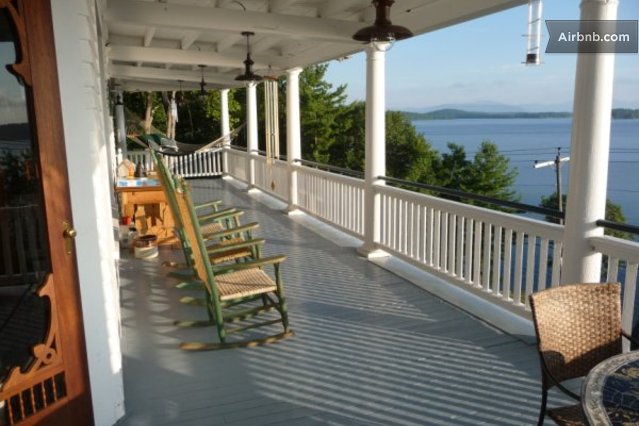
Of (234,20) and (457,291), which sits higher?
(234,20)

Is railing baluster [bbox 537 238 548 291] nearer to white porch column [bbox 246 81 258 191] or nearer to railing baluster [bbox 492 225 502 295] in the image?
railing baluster [bbox 492 225 502 295]

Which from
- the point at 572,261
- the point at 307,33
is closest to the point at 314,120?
the point at 307,33

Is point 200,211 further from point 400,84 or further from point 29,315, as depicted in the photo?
point 400,84

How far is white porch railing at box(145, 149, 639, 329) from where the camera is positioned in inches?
116

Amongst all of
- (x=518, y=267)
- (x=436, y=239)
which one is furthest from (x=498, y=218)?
(x=436, y=239)

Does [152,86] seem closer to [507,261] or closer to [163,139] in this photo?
[163,139]

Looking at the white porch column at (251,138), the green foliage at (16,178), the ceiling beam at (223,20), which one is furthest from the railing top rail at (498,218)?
the white porch column at (251,138)

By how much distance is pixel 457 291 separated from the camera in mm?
4164

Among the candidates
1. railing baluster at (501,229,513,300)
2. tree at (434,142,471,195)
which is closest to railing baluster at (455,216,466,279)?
railing baluster at (501,229,513,300)

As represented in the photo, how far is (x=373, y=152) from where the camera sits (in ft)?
17.5

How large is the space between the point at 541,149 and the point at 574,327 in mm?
36534

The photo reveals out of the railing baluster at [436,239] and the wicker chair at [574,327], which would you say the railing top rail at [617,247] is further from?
the railing baluster at [436,239]

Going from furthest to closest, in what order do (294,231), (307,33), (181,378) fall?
(294,231), (307,33), (181,378)

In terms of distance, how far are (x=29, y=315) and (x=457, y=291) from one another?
314cm
